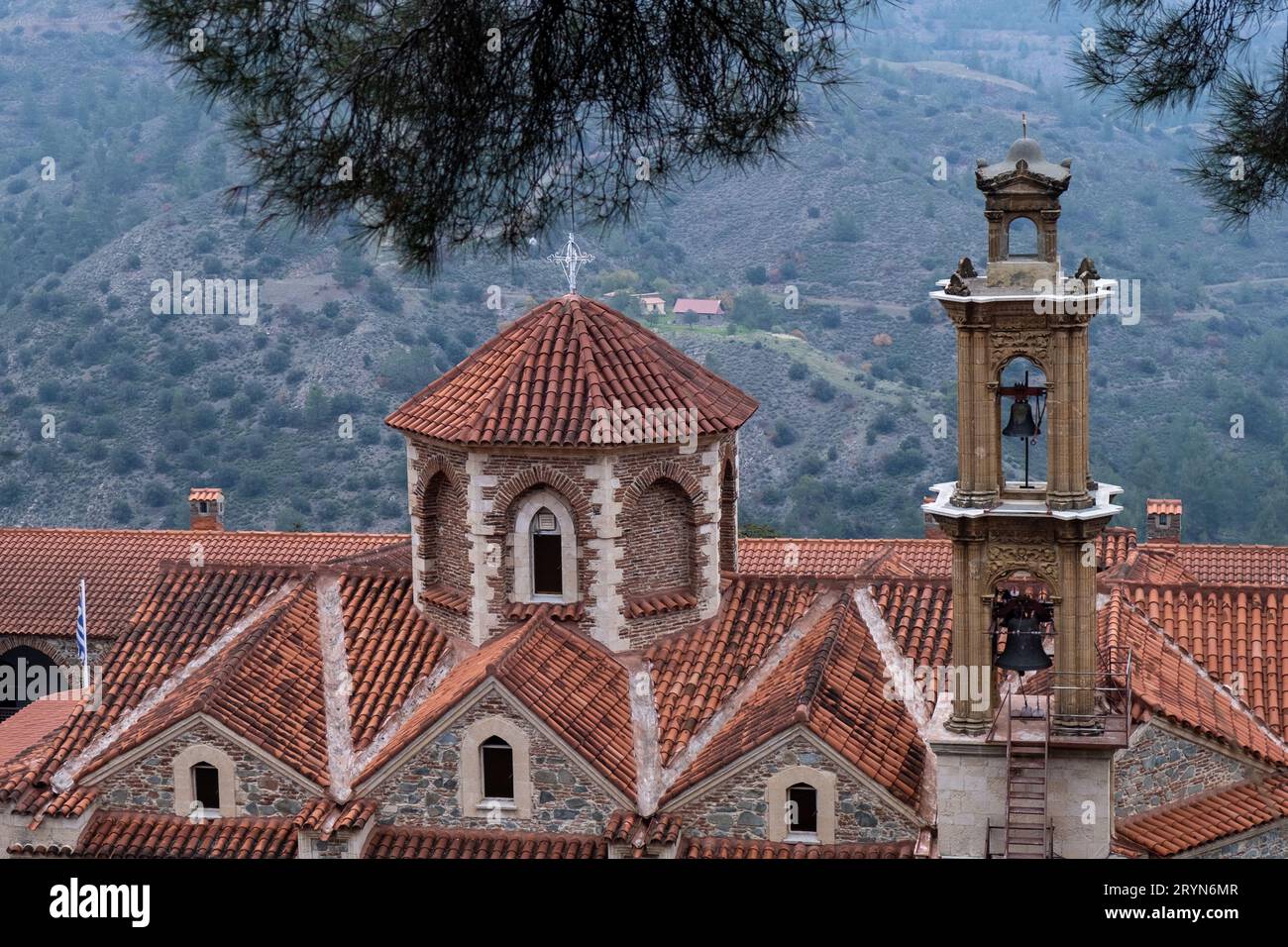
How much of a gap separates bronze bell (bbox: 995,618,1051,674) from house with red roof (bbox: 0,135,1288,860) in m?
0.25

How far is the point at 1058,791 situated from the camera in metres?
20.7

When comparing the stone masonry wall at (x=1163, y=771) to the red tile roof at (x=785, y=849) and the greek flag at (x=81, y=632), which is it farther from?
the greek flag at (x=81, y=632)

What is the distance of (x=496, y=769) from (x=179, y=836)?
377 cm

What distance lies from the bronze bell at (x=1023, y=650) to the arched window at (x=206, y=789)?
30.5 ft

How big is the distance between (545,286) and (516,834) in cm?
4698

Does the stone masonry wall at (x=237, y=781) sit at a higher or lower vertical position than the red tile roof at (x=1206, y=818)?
higher

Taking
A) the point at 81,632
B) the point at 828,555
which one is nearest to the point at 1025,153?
the point at 828,555

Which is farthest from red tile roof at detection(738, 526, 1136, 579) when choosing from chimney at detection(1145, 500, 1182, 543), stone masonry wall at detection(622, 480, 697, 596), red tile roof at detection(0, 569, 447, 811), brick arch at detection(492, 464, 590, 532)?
brick arch at detection(492, 464, 590, 532)

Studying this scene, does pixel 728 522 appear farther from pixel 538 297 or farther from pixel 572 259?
pixel 538 297

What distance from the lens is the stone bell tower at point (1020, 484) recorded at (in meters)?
20.4

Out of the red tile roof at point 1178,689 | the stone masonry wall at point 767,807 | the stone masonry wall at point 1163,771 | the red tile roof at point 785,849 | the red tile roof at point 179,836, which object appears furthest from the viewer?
the red tile roof at point 179,836

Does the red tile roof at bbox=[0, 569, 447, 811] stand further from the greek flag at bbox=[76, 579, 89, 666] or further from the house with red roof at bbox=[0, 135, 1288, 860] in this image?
the greek flag at bbox=[76, 579, 89, 666]

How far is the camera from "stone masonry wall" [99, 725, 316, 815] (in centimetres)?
2370

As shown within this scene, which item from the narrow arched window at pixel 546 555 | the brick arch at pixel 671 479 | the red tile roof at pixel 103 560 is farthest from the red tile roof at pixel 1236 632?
the red tile roof at pixel 103 560
